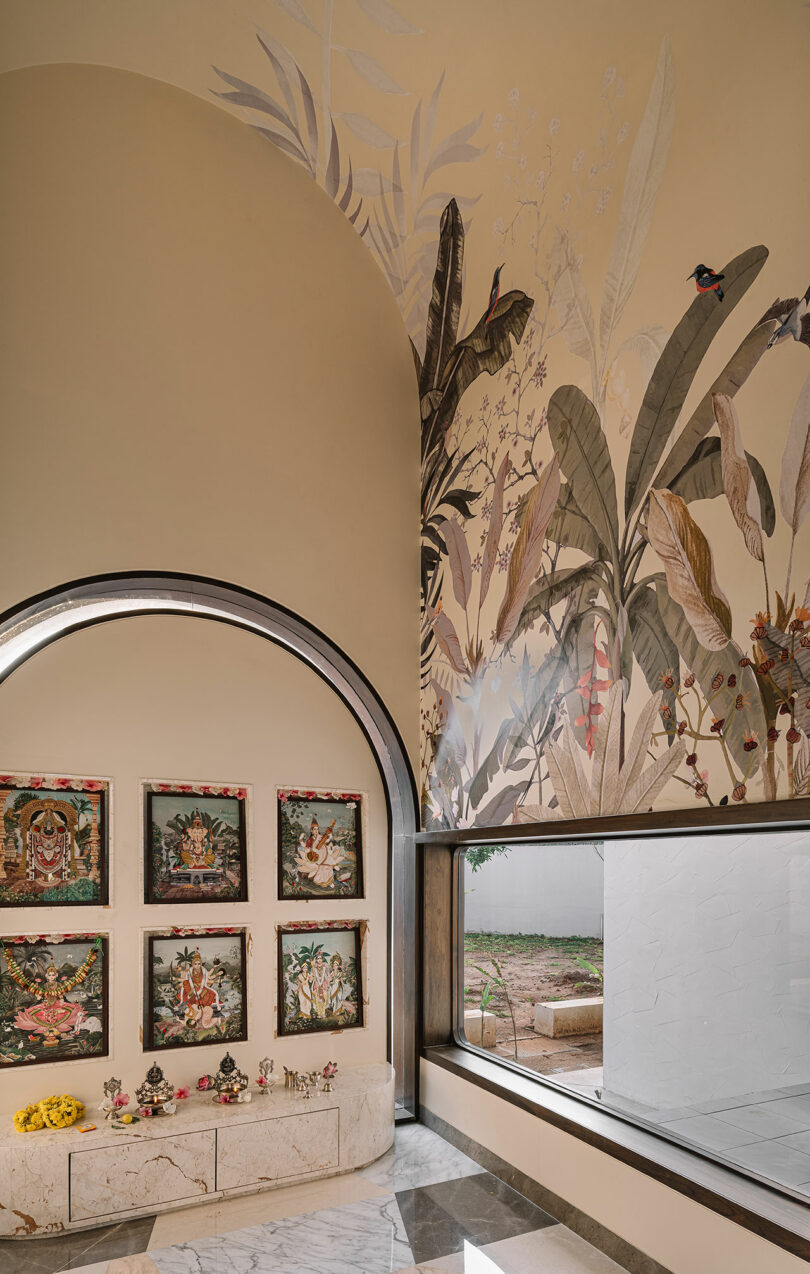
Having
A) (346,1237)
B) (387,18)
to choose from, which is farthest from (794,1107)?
(387,18)

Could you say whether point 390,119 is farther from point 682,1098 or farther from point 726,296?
point 682,1098

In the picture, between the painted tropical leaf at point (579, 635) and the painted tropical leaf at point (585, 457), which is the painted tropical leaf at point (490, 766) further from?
the painted tropical leaf at point (585, 457)

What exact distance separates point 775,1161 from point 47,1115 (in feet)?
7.96

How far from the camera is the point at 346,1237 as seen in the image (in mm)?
2918

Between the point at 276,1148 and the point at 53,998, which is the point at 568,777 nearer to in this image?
the point at 276,1148

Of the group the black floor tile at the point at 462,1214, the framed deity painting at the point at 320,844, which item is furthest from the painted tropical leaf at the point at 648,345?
the black floor tile at the point at 462,1214

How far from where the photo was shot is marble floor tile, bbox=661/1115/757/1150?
2.45m

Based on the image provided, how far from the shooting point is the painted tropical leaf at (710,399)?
237 cm

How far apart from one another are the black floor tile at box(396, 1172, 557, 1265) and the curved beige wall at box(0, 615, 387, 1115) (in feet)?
2.68

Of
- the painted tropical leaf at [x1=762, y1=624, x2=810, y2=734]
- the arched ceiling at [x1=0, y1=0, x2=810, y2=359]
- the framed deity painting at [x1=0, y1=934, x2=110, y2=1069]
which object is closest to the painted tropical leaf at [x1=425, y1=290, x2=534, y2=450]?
the arched ceiling at [x1=0, y1=0, x2=810, y2=359]

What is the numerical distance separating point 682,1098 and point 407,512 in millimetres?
2787

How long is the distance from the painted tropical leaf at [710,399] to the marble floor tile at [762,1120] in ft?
5.92

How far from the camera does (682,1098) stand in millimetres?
2666

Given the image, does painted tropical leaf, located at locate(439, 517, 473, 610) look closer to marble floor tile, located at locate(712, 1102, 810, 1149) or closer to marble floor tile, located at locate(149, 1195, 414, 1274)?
marble floor tile, located at locate(712, 1102, 810, 1149)
